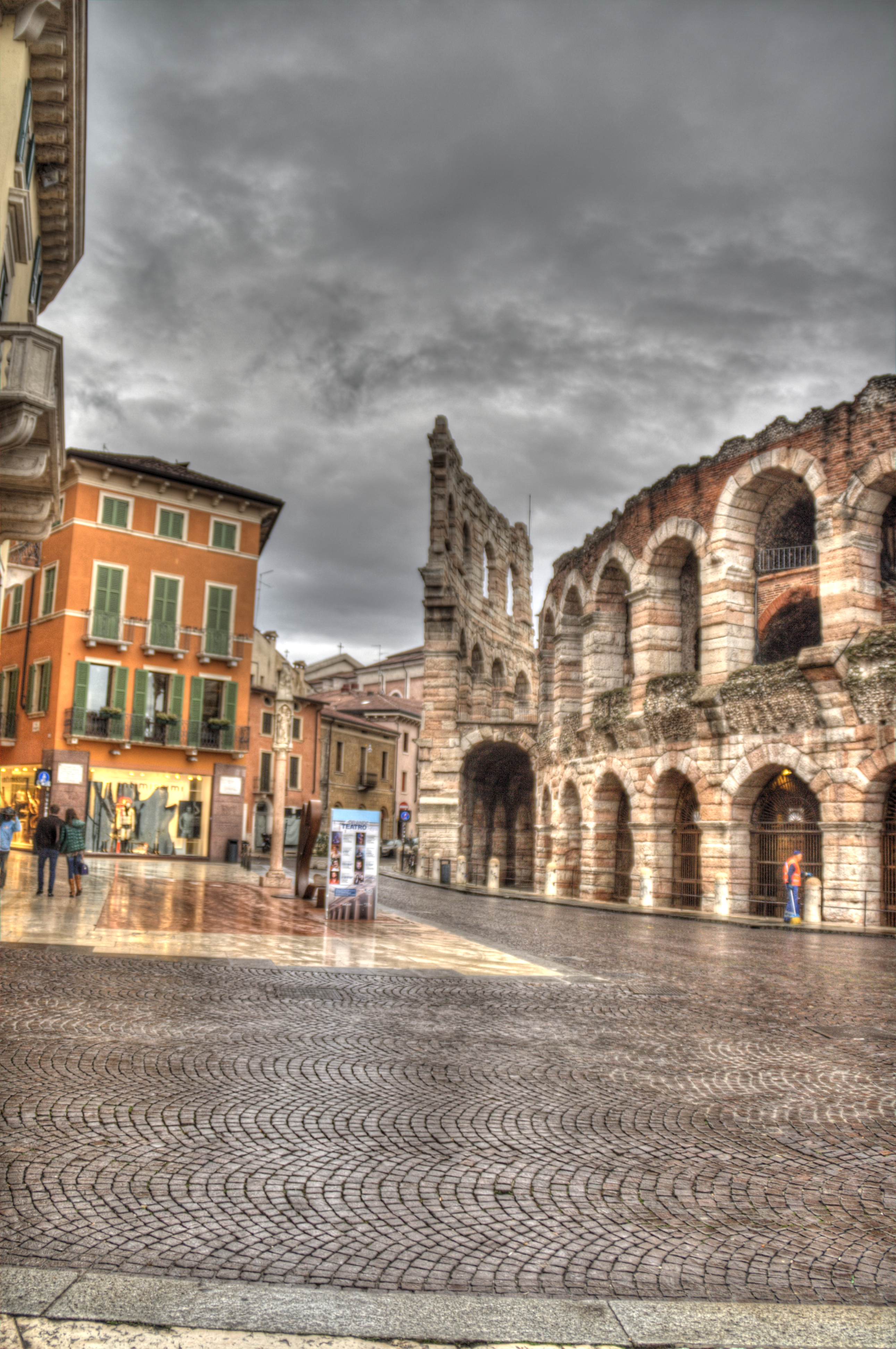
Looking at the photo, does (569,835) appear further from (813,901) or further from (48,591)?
(48,591)

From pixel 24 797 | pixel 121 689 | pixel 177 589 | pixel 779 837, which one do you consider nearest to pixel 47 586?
pixel 177 589

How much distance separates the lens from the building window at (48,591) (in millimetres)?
32125

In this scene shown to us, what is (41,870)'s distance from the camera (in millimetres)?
16672

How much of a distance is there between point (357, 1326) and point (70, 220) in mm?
19254

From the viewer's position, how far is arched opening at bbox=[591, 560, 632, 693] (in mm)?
28656

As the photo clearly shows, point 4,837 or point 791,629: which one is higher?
point 791,629

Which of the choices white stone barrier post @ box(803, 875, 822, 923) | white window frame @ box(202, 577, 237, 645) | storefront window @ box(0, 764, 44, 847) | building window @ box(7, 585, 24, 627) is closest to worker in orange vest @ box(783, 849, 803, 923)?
white stone barrier post @ box(803, 875, 822, 923)

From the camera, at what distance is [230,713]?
3397 centimetres

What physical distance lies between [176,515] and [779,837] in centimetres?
2199

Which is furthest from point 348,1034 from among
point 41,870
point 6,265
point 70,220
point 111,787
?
point 111,787

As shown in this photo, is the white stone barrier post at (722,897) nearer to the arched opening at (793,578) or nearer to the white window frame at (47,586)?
the arched opening at (793,578)

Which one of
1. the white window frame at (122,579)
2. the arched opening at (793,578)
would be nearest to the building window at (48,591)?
the white window frame at (122,579)

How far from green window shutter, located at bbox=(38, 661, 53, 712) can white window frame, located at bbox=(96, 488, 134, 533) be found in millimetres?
4735

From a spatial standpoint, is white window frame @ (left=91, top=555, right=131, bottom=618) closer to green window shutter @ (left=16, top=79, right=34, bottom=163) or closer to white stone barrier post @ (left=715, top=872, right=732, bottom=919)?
green window shutter @ (left=16, top=79, right=34, bottom=163)
